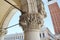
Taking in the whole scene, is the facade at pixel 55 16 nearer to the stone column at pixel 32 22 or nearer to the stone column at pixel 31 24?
the stone column at pixel 32 22

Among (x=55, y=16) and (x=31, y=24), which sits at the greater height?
(x=55, y=16)

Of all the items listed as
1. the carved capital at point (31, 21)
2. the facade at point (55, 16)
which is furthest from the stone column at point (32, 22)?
the facade at point (55, 16)

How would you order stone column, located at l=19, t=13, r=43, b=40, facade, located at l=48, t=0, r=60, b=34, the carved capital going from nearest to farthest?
stone column, located at l=19, t=13, r=43, b=40 → the carved capital → facade, located at l=48, t=0, r=60, b=34

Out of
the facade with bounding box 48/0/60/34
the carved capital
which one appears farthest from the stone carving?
the facade with bounding box 48/0/60/34

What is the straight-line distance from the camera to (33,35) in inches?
157

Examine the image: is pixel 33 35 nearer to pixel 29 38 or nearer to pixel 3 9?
pixel 29 38

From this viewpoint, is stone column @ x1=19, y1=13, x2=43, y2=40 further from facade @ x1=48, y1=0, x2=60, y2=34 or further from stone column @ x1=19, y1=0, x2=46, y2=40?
facade @ x1=48, y1=0, x2=60, y2=34

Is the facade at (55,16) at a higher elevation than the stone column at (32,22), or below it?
higher

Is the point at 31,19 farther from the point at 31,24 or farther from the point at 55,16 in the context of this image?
the point at 55,16

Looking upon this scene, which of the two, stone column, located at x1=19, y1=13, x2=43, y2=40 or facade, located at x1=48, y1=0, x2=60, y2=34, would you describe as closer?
stone column, located at x1=19, y1=13, x2=43, y2=40

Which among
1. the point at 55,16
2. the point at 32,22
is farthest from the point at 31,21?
the point at 55,16

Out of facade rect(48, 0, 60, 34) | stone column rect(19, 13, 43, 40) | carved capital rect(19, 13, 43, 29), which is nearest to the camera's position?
stone column rect(19, 13, 43, 40)

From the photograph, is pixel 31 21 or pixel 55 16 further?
pixel 55 16

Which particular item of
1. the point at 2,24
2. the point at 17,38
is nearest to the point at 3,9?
the point at 2,24
